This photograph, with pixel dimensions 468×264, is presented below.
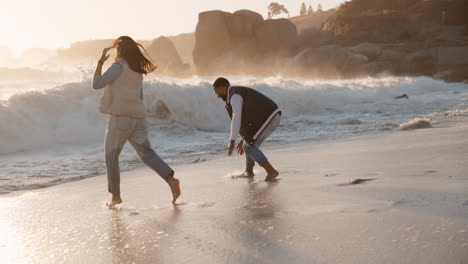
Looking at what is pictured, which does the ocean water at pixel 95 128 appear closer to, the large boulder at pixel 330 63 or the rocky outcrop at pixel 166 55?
the large boulder at pixel 330 63

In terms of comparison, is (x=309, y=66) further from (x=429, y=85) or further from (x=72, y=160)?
(x=72, y=160)

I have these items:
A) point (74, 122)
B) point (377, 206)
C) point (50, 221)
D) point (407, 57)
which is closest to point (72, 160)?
point (74, 122)

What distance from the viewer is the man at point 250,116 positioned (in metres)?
5.58

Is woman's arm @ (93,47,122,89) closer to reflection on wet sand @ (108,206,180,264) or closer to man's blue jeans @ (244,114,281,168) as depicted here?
reflection on wet sand @ (108,206,180,264)

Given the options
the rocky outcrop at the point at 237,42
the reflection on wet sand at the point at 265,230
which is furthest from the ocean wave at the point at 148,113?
the rocky outcrop at the point at 237,42

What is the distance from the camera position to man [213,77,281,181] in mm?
5582

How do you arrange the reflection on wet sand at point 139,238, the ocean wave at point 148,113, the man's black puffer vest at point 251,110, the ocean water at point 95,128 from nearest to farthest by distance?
the reflection on wet sand at point 139,238 → the man's black puffer vest at point 251,110 → the ocean water at point 95,128 → the ocean wave at point 148,113

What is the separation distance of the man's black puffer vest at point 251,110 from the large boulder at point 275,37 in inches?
2605

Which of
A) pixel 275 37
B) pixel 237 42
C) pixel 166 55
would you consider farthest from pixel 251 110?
pixel 166 55

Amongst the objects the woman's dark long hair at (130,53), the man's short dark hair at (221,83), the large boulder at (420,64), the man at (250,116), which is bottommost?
the large boulder at (420,64)

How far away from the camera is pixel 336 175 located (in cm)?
539

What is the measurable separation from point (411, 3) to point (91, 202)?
75.5m

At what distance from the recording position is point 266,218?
3619 millimetres

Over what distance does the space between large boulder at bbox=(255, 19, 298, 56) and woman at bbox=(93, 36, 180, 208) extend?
67391 millimetres
